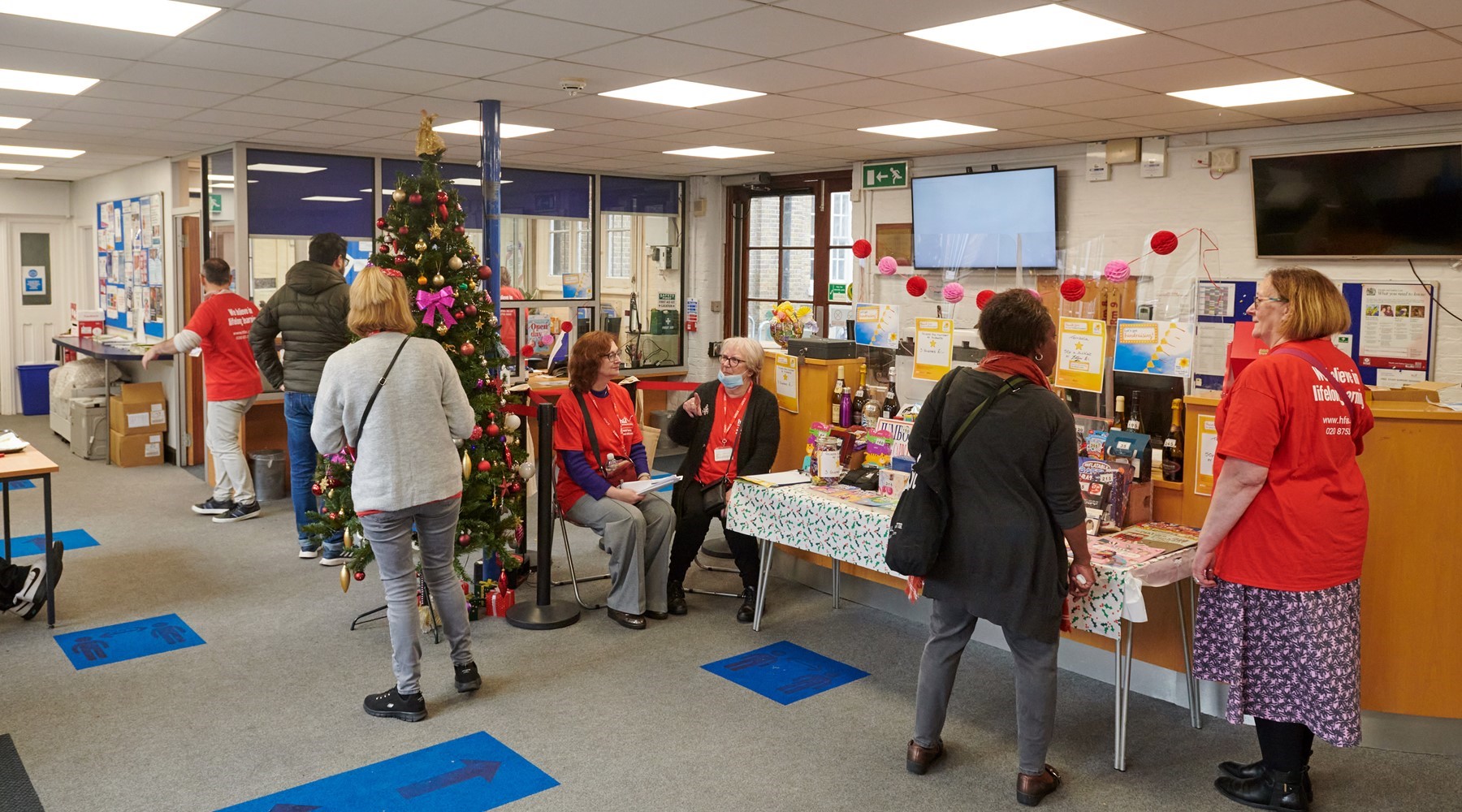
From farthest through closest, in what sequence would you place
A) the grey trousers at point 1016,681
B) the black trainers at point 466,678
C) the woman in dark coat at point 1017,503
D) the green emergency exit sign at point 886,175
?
the green emergency exit sign at point 886,175 < the black trainers at point 466,678 < the grey trousers at point 1016,681 < the woman in dark coat at point 1017,503

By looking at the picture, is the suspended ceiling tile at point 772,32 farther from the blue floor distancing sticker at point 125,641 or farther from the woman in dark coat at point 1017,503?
the blue floor distancing sticker at point 125,641

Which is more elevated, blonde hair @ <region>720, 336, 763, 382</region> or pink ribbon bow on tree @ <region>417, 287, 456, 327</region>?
pink ribbon bow on tree @ <region>417, 287, 456, 327</region>

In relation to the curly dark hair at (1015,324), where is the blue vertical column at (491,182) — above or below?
above

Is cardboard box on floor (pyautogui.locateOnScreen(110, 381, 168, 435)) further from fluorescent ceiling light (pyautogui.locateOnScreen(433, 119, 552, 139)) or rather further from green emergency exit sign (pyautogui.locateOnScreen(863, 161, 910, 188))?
green emergency exit sign (pyautogui.locateOnScreen(863, 161, 910, 188))

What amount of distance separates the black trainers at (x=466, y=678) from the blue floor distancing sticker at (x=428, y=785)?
0.41m

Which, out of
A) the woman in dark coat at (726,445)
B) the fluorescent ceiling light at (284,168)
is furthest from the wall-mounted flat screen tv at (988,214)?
the fluorescent ceiling light at (284,168)

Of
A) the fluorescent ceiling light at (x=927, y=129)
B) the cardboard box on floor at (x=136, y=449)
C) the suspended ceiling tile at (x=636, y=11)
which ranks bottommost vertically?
the cardboard box on floor at (x=136, y=449)

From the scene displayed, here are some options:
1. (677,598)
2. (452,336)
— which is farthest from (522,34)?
(677,598)

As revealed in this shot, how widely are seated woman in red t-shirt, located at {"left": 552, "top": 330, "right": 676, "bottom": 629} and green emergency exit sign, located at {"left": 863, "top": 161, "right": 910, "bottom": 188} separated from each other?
3427 millimetres

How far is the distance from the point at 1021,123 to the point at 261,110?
4051mm

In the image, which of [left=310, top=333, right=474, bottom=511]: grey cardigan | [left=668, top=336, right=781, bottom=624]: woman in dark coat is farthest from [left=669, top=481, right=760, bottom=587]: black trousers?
[left=310, top=333, right=474, bottom=511]: grey cardigan

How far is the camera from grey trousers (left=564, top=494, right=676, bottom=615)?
15.5ft

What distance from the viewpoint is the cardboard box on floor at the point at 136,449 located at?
27.4 feet

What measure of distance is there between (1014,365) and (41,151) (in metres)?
8.11
